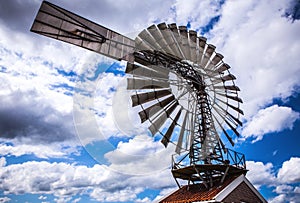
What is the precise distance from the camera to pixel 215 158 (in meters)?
13.7

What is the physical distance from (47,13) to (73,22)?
3.21 feet

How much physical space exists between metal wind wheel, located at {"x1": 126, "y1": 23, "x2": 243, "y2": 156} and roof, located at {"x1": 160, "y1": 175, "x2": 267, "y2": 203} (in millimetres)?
1881

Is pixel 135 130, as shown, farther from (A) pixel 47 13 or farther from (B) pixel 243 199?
(B) pixel 243 199

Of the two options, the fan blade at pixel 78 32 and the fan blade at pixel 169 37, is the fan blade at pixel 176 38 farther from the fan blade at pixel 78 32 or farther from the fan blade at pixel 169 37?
the fan blade at pixel 78 32

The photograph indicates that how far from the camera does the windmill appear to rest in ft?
36.9

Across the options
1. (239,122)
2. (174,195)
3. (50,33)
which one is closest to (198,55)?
(239,122)

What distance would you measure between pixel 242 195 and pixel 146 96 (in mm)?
6763

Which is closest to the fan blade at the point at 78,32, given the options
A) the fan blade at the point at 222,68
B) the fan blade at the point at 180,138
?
the fan blade at the point at 180,138

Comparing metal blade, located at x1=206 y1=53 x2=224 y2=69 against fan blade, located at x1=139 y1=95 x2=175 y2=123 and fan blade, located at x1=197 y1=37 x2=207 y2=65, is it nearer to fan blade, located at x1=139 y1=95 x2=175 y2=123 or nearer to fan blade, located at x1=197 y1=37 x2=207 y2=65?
fan blade, located at x1=197 y1=37 x2=207 y2=65

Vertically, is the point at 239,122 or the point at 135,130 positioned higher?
the point at 239,122

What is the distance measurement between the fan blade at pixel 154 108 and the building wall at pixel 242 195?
198 inches

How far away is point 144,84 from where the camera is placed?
12.6m

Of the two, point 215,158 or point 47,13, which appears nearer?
point 47,13

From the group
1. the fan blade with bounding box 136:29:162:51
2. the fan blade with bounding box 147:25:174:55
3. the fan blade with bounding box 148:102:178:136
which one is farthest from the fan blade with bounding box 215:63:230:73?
the fan blade with bounding box 136:29:162:51
